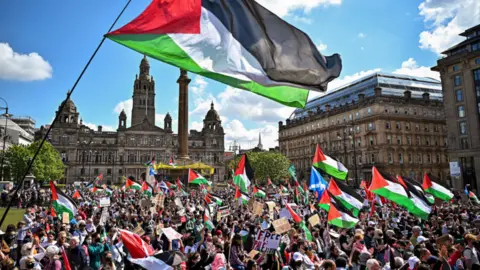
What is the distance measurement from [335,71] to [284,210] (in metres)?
8.45

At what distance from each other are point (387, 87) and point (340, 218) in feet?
224

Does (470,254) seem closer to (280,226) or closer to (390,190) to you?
(280,226)

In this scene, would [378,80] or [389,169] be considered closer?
[389,169]

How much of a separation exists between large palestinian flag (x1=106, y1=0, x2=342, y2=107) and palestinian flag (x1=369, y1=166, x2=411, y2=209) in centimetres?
887

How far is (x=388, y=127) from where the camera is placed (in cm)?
6588

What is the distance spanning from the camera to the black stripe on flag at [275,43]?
7.30 metres

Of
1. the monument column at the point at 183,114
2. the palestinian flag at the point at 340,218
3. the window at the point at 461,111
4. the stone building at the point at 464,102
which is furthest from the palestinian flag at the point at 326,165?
the window at the point at 461,111

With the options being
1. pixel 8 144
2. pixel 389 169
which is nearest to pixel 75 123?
pixel 8 144

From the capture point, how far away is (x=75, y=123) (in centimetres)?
11038

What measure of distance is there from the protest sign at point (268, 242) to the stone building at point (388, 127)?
52839 mm

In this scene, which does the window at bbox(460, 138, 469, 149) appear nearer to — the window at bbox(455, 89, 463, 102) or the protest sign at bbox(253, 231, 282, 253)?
the window at bbox(455, 89, 463, 102)

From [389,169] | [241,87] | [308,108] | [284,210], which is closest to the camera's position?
[241,87]

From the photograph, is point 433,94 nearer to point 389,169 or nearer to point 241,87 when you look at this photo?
point 389,169

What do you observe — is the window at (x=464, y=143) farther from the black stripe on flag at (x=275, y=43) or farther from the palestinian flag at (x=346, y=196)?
the black stripe on flag at (x=275, y=43)
